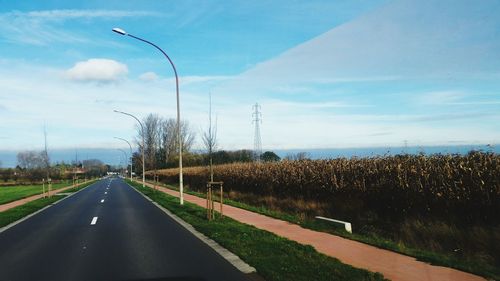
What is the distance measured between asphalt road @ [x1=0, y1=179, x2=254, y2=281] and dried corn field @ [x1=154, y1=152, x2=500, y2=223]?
6.48 metres

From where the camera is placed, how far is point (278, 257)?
8891 millimetres

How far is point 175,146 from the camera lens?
10594cm

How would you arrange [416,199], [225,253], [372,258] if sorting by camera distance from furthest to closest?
[416,199], [225,253], [372,258]

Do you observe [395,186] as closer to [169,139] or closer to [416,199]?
[416,199]

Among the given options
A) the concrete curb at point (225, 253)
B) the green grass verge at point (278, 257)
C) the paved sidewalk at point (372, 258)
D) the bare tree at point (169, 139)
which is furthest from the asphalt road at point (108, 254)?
the bare tree at point (169, 139)

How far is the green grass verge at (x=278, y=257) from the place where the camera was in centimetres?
734

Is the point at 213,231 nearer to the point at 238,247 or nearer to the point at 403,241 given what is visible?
the point at 238,247

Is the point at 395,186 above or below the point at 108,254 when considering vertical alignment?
above

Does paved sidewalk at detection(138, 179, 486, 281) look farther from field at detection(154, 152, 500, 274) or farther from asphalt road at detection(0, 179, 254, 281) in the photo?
asphalt road at detection(0, 179, 254, 281)

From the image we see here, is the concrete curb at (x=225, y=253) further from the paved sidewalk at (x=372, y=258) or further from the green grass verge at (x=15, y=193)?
the green grass verge at (x=15, y=193)

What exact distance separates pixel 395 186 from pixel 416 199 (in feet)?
3.71

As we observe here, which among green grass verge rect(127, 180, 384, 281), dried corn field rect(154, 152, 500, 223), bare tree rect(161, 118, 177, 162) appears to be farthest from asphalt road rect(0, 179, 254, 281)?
bare tree rect(161, 118, 177, 162)

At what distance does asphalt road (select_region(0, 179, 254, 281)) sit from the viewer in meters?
7.72

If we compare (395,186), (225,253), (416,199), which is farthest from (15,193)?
(416,199)
